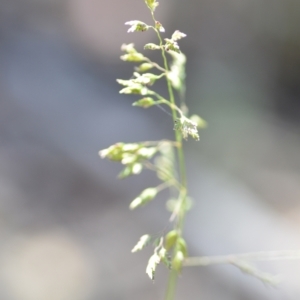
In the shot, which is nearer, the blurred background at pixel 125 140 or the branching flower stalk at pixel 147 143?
the branching flower stalk at pixel 147 143

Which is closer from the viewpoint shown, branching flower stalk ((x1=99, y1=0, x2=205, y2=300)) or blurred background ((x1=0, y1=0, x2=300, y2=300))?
branching flower stalk ((x1=99, y1=0, x2=205, y2=300))

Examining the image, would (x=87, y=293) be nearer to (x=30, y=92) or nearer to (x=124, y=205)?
(x=124, y=205)

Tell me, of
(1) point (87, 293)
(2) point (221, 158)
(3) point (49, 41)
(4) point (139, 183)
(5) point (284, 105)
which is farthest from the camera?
(3) point (49, 41)

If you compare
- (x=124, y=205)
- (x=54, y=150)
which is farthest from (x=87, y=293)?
(x=54, y=150)

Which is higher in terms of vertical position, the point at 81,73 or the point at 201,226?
the point at 81,73

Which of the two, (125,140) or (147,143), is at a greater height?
(125,140)

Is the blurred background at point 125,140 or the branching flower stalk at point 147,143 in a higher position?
the blurred background at point 125,140

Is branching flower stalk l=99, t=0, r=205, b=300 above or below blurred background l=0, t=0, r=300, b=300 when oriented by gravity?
below

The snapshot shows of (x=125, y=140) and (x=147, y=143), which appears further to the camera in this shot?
(x=125, y=140)
